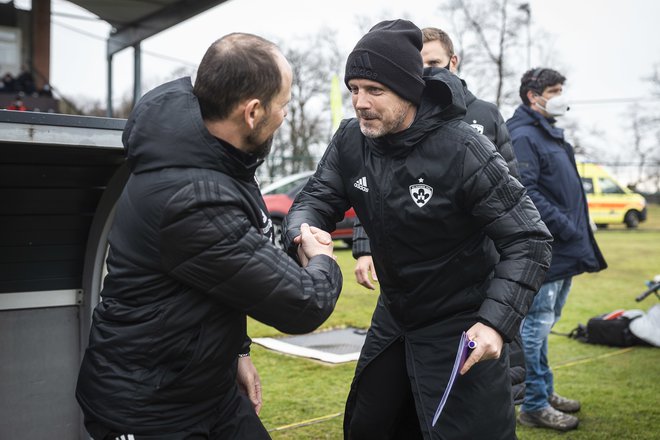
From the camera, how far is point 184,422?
2098 millimetres

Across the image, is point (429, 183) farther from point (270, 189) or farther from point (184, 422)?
point (270, 189)

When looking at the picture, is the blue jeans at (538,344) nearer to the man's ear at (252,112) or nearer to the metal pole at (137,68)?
the man's ear at (252,112)

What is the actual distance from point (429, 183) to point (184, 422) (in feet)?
4.13

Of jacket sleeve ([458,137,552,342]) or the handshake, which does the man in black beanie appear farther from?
the handshake

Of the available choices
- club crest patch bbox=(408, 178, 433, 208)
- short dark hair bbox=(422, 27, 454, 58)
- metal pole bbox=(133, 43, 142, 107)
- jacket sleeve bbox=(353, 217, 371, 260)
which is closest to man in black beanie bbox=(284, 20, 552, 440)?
club crest patch bbox=(408, 178, 433, 208)

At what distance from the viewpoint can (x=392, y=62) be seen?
106 inches

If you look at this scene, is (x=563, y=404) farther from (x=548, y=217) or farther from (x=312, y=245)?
(x=312, y=245)

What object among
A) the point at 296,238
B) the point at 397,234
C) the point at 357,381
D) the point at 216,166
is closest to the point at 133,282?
the point at 216,166

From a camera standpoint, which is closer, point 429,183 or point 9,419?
point 429,183

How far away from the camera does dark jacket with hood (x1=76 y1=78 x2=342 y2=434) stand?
1894 millimetres

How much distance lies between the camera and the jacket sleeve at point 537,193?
4645 millimetres

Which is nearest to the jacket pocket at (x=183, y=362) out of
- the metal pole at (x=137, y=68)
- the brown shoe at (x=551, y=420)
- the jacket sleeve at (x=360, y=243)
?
the jacket sleeve at (x=360, y=243)

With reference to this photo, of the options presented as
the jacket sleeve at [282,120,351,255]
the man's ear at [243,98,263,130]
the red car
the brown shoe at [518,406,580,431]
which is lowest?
the red car

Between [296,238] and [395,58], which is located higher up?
[395,58]
